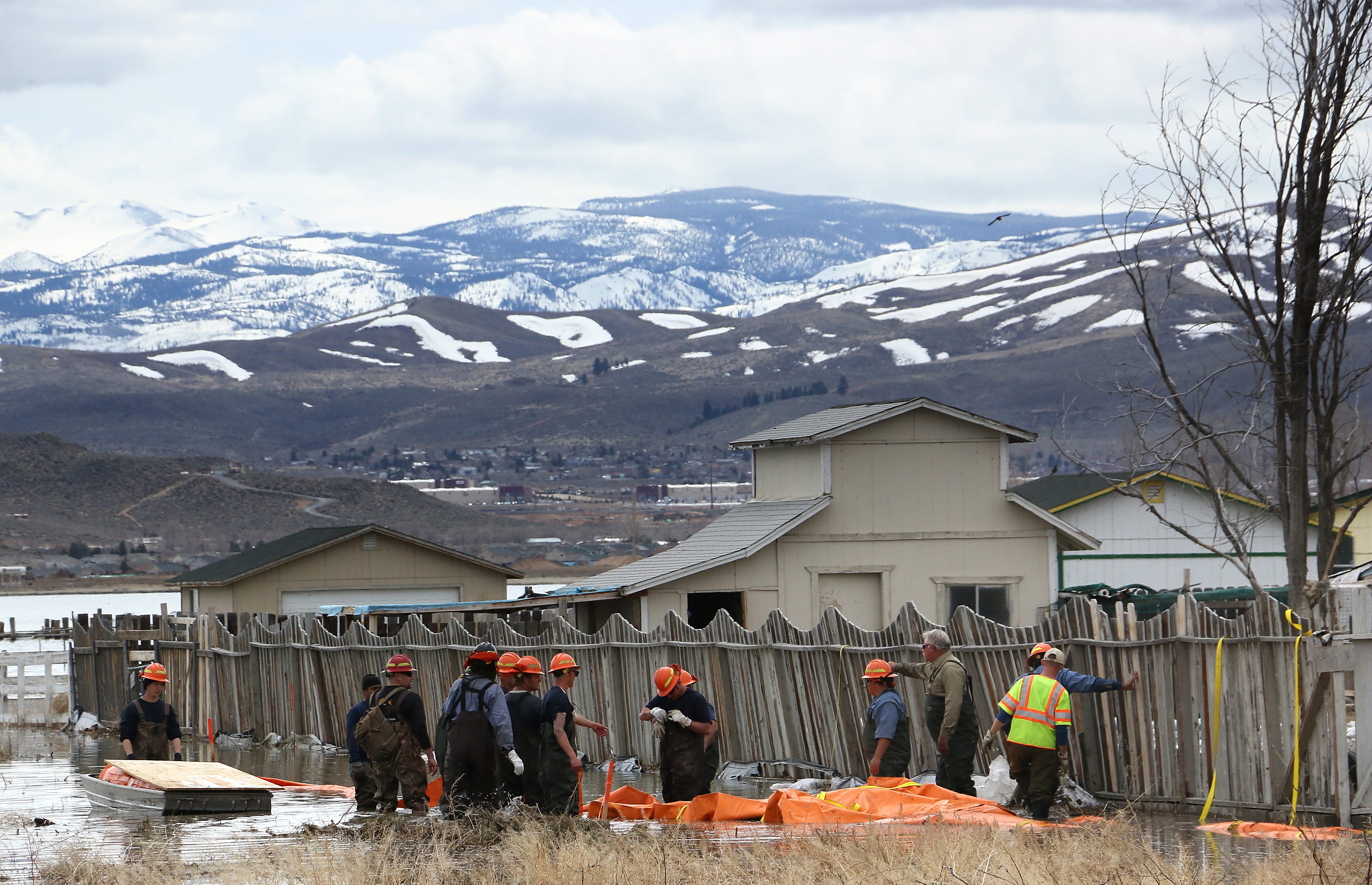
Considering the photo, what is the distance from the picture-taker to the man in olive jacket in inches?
568

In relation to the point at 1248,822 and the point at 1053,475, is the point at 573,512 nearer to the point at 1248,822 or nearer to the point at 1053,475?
the point at 1053,475

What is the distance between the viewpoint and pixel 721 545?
971 inches

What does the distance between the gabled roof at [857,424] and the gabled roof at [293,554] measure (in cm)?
707

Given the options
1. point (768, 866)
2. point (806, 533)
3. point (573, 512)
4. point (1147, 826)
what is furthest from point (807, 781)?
point (573, 512)

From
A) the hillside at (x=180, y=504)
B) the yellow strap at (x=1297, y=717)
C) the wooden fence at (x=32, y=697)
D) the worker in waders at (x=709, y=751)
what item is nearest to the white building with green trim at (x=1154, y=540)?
the wooden fence at (x=32, y=697)

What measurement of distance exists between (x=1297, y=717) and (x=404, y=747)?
698cm

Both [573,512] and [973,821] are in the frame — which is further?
[573,512]

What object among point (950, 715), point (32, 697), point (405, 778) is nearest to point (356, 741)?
point (405, 778)

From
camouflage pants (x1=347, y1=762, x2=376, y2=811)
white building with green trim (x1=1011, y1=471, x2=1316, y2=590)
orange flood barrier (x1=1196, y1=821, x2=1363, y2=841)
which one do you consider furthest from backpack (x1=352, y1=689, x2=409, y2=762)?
white building with green trim (x1=1011, y1=471, x2=1316, y2=590)

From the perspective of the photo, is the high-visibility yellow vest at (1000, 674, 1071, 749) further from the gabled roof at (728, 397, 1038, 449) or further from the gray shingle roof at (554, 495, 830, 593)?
the gabled roof at (728, 397, 1038, 449)

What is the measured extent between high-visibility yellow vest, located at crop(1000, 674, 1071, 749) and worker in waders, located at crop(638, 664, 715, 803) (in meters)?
2.34

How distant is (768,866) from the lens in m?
10.3

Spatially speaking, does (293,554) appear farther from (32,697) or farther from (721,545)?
(721,545)

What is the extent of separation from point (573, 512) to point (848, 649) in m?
136
